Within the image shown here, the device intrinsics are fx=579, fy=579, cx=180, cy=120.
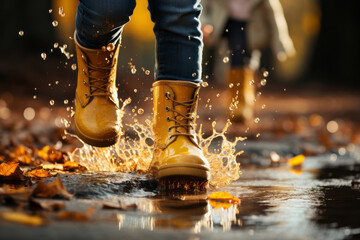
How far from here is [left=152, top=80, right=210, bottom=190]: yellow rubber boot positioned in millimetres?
2641

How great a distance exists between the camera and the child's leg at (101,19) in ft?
9.10

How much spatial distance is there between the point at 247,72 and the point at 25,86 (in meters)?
5.73

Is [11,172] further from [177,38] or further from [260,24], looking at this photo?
[260,24]

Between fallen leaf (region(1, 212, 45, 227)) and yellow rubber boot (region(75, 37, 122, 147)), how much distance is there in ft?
3.90

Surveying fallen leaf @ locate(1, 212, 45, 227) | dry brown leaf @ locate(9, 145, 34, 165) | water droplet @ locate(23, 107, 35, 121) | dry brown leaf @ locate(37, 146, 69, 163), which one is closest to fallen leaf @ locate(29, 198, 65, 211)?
fallen leaf @ locate(1, 212, 45, 227)

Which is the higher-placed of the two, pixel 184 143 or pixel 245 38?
pixel 245 38

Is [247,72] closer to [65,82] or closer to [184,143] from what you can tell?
[184,143]

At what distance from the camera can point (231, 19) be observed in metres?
6.48

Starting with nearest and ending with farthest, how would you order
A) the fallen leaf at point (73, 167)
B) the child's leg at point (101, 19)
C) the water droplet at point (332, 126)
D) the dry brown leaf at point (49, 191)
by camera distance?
the dry brown leaf at point (49, 191) → the child's leg at point (101, 19) → the fallen leaf at point (73, 167) → the water droplet at point (332, 126)

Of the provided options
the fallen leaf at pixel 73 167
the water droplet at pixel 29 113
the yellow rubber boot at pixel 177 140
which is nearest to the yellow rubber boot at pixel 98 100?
the fallen leaf at pixel 73 167

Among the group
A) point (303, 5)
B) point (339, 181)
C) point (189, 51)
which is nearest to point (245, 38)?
point (339, 181)

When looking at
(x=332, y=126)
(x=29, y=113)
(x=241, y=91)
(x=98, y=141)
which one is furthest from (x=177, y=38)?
(x=332, y=126)

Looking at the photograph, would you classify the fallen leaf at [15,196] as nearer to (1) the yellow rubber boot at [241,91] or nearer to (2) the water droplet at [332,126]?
(1) the yellow rubber boot at [241,91]

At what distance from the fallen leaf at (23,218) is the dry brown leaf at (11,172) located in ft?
2.59
